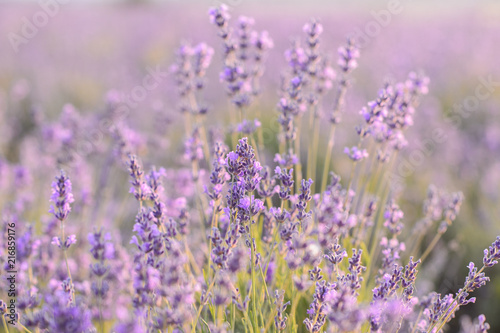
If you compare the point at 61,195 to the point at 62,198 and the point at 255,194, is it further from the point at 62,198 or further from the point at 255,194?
the point at 255,194

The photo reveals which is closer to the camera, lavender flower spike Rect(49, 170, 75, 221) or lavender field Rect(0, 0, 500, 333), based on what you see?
lavender field Rect(0, 0, 500, 333)

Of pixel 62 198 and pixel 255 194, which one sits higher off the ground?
pixel 255 194

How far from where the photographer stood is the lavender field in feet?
5.23

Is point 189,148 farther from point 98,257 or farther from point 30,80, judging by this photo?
point 30,80

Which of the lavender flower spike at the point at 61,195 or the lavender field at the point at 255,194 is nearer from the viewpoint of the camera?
the lavender field at the point at 255,194

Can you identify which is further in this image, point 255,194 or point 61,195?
point 255,194

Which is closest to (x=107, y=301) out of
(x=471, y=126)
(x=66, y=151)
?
(x=66, y=151)

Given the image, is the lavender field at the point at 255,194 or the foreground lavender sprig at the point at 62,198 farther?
the foreground lavender sprig at the point at 62,198

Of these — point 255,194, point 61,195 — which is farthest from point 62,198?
point 255,194

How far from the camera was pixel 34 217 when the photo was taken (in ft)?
13.1

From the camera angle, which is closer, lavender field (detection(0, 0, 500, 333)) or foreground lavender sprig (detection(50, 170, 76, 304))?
lavender field (detection(0, 0, 500, 333))

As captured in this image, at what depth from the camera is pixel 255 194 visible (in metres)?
2.97

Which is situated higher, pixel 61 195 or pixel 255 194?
pixel 255 194

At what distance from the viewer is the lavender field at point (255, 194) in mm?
1595
